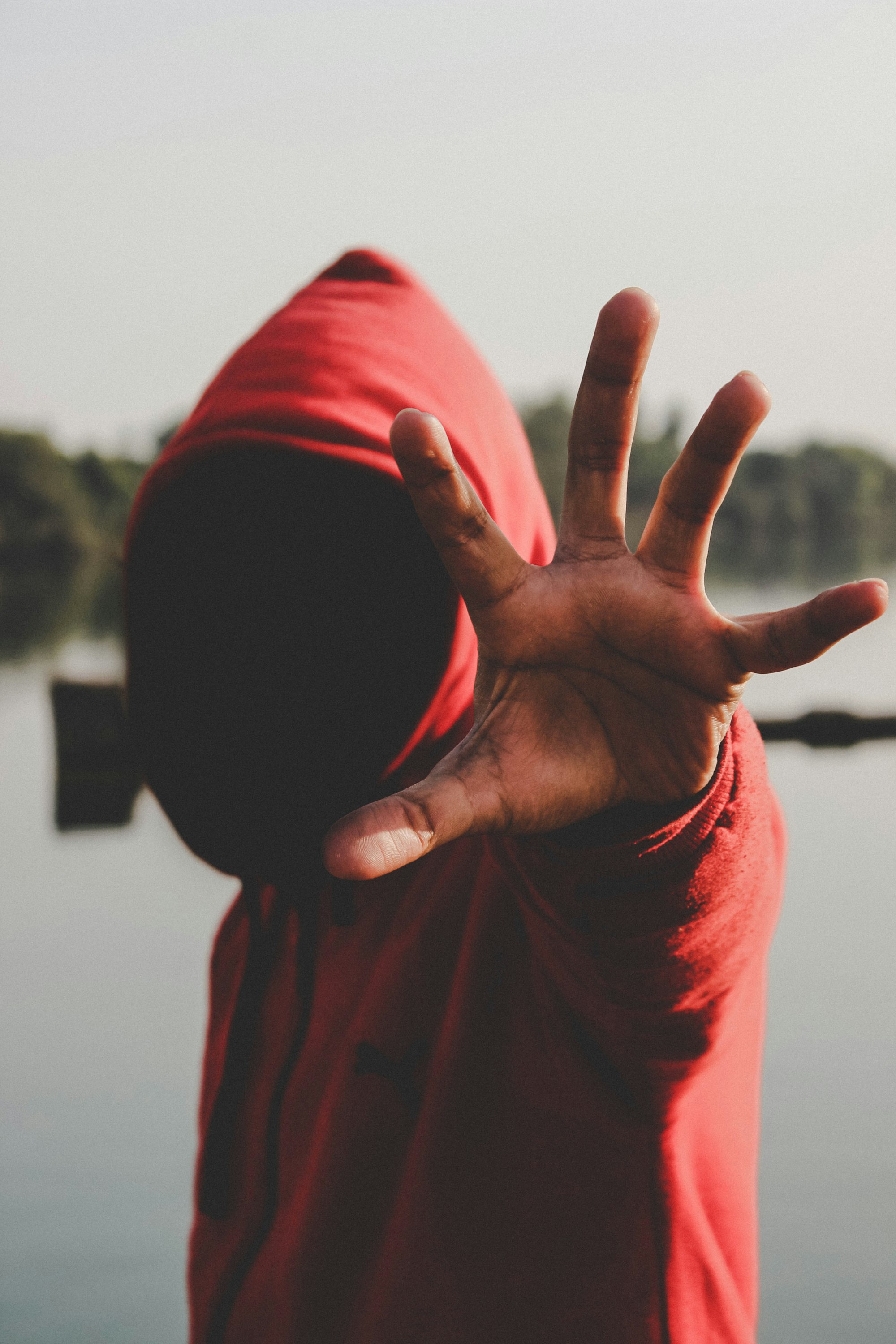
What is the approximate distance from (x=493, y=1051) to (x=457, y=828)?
54cm

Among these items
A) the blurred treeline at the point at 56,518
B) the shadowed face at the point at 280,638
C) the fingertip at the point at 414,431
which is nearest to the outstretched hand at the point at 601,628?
the fingertip at the point at 414,431

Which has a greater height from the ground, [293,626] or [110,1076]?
[293,626]

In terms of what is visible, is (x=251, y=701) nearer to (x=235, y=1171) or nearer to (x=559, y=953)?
(x=559, y=953)

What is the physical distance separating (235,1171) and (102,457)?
66303mm

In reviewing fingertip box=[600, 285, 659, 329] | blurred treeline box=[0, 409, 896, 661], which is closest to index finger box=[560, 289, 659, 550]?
fingertip box=[600, 285, 659, 329]

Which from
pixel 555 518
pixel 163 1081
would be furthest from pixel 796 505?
pixel 163 1081

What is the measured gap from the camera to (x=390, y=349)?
5.11 ft

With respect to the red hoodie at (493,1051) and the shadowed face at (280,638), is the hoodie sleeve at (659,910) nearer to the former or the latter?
the red hoodie at (493,1051)

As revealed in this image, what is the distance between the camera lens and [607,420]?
1.05 m

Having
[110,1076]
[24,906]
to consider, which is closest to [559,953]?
[110,1076]

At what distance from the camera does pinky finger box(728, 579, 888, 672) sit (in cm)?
94

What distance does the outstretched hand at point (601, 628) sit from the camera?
3.30 ft

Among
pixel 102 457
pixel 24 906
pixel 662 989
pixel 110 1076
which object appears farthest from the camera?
pixel 102 457

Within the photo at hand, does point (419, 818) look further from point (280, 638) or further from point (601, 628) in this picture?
point (280, 638)
